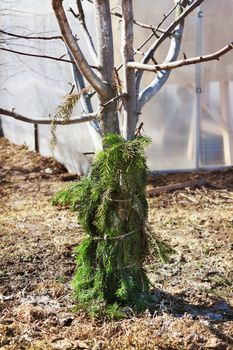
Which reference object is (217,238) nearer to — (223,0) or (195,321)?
(195,321)

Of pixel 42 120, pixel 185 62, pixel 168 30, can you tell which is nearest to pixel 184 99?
pixel 168 30

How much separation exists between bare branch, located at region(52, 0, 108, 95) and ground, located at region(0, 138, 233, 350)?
1.04 meters

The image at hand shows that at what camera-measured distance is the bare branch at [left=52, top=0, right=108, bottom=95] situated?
9.80 ft

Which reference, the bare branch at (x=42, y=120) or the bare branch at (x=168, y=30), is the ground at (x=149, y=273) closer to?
the bare branch at (x=42, y=120)

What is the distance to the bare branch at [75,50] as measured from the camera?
2986 mm

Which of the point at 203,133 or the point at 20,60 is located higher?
the point at 20,60

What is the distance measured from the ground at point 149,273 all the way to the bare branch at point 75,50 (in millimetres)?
1045

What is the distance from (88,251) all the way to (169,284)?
87 centimetres

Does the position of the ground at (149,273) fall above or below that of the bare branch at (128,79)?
below

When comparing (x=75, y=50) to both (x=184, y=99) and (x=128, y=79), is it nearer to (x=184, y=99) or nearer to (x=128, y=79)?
(x=128, y=79)

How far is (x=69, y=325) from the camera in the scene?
322 centimetres

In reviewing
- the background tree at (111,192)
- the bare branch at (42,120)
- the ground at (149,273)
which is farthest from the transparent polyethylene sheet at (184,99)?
the background tree at (111,192)

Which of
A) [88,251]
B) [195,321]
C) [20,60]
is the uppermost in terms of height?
[20,60]

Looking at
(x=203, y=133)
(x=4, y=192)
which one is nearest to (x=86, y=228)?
(x=4, y=192)
